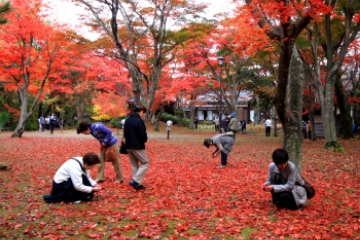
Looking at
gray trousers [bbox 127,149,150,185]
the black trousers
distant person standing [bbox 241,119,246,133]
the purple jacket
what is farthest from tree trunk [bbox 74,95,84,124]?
the black trousers

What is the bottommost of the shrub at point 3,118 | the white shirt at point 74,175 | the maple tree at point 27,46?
the white shirt at point 74,175

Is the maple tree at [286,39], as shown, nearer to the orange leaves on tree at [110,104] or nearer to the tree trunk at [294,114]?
the tree trunk at [294,114]

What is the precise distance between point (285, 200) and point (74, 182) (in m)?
3.32

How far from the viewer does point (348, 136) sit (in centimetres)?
2361

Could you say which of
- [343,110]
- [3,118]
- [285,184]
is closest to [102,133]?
[285,184]

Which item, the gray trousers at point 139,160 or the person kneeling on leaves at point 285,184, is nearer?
the person kneeling on leaves at point 285,184

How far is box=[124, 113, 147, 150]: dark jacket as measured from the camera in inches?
267

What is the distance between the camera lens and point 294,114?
7.48m

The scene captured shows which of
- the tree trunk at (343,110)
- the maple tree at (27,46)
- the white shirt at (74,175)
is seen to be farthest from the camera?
the tree trunk at (343,110)

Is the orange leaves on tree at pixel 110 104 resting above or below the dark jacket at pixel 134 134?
above

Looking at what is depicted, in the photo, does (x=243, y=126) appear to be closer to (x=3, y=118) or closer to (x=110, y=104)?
(x=110, y=104)

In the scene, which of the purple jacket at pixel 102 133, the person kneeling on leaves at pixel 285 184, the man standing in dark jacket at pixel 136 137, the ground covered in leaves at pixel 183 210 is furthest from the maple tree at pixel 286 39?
the purple jacket at pixel 102 133

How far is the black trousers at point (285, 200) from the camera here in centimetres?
543

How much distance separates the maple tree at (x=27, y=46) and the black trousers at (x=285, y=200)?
1688 centimetres
